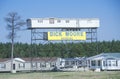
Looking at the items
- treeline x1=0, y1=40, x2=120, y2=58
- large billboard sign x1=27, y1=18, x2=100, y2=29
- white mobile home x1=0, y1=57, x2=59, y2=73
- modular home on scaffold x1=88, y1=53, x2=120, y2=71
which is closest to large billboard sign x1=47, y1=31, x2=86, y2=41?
large billboard sign x1=27, y1=18, x2=100, y2=29

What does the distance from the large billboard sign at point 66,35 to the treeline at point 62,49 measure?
986 inches

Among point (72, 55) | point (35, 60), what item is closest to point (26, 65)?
point (35, 60)

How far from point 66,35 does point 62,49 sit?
29654 millimetres

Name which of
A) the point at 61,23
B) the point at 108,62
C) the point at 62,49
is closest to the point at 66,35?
the point at 61,23

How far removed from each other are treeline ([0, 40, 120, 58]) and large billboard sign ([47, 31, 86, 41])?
2505 cm

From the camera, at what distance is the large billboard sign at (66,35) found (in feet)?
240

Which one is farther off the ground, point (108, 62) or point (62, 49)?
point (62, 49)

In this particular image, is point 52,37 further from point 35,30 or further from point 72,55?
point 72,55

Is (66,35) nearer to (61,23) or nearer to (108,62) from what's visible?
(61,23)

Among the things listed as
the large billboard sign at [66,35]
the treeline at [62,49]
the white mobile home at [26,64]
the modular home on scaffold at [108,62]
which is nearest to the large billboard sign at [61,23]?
the large billboard sign at [66,35]

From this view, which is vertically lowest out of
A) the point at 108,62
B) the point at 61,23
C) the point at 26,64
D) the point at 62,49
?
the point at 26,64

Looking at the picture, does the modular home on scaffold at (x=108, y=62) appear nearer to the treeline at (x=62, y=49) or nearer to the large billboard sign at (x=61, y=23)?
the large billboard sign at (x=61, y=23)

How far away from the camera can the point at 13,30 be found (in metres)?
78.7

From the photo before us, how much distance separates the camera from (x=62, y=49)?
10262cm
